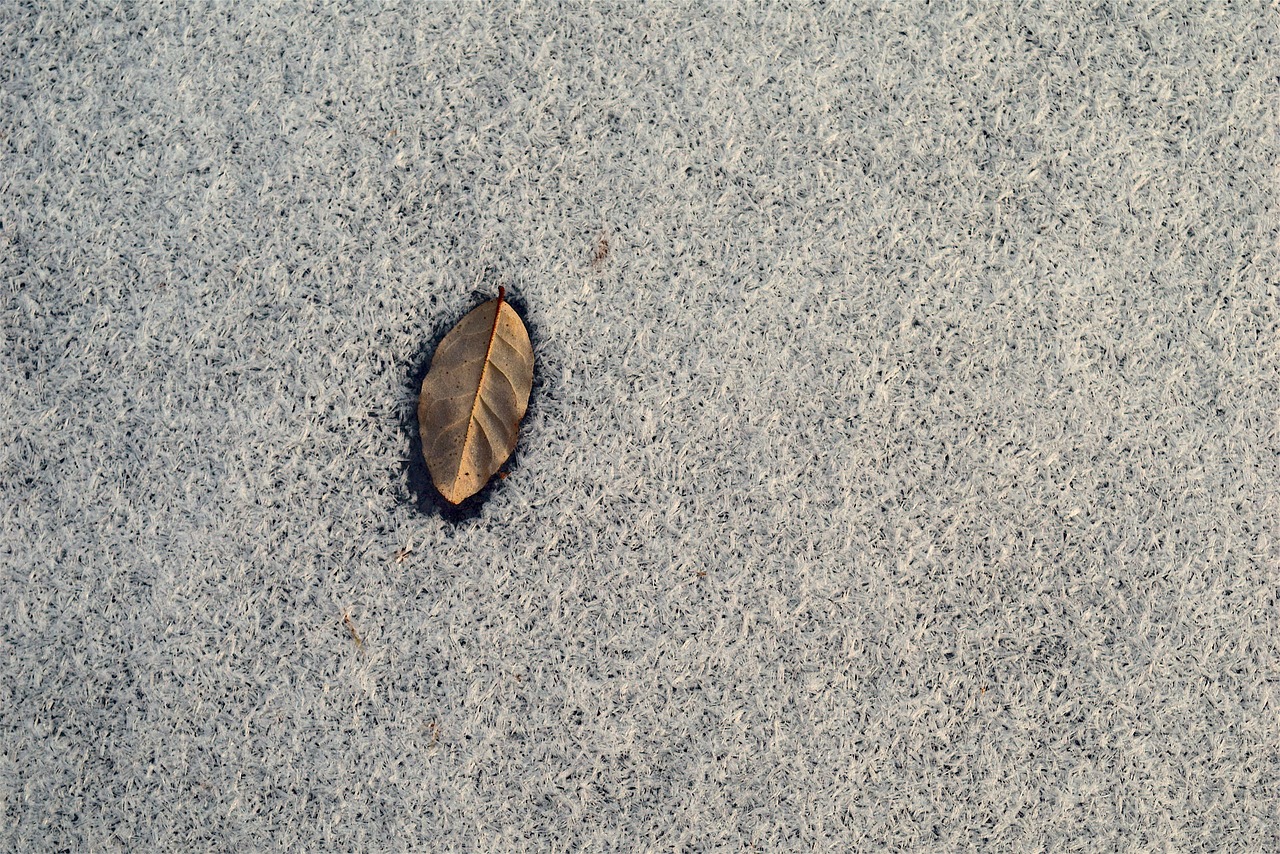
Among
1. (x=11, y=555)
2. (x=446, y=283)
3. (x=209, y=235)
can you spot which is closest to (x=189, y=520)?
(x=11, y=555)

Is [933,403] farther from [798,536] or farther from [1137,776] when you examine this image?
[1137,776]

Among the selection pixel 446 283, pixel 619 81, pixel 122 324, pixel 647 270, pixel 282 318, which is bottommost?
pixel 122 324

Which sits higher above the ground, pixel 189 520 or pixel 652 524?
pixel 652 524
